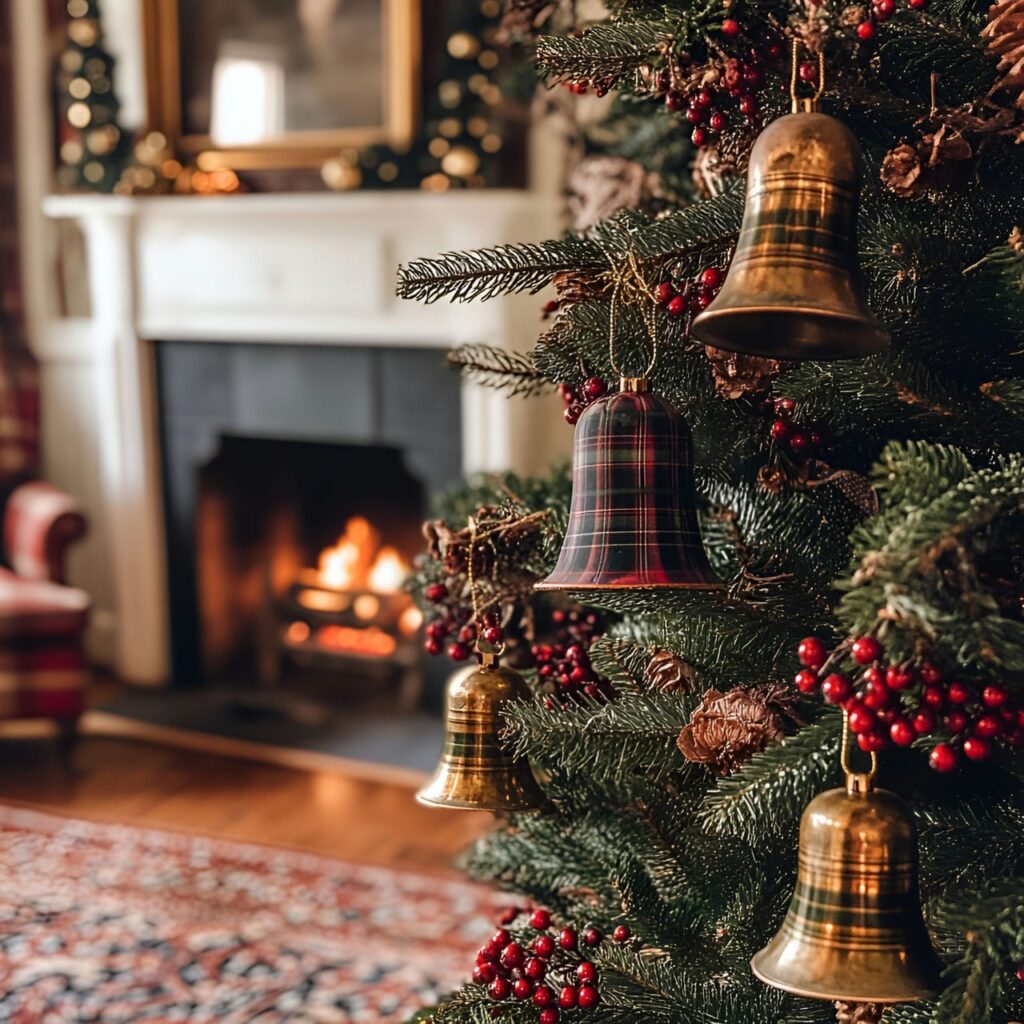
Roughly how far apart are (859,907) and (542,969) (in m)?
0.35

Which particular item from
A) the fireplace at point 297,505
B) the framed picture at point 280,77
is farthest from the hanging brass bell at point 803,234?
the framed picture at point 280,77

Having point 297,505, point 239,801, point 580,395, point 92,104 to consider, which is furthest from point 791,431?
point 92,104

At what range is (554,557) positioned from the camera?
3.36 feet

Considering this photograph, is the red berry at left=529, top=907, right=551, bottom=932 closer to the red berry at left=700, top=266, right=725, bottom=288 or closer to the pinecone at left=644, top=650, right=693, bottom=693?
the pinecone at left=644, top=650, right=693, bottom=693

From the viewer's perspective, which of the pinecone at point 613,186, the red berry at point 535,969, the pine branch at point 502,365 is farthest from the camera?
the pinecone at point 613,186

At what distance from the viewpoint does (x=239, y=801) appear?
3.03 metres

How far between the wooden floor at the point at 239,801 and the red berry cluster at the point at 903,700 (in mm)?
2098

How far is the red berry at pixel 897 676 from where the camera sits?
2.04 feet

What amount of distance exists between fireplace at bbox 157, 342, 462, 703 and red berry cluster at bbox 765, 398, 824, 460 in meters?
2.46

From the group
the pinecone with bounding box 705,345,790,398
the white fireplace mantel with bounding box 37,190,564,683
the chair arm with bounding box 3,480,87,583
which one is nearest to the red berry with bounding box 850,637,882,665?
the pinecone with bounding box 705,345,790,398

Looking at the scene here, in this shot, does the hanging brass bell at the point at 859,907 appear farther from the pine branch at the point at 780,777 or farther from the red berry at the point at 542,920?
the red berry at the point at 542,920

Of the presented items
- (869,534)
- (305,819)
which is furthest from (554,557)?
(305,819)

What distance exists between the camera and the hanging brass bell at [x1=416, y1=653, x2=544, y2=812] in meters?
0.97

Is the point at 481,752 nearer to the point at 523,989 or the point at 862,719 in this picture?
the point at 523,989
